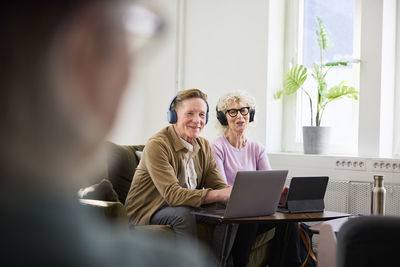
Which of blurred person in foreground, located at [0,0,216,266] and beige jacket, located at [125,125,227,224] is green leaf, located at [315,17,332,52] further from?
blurred person in foreground, located at [0,0,216,266]

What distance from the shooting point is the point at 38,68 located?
357 mm

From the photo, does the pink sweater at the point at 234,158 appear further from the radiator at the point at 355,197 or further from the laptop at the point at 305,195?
the radiator at the point at 355,197

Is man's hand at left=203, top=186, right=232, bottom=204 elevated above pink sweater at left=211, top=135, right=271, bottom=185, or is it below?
below

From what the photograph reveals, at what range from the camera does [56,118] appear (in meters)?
0.36

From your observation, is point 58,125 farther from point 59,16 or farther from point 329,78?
point 329,78

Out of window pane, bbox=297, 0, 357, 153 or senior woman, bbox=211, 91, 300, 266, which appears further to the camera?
window pane, bbox=297, 0, 357, 153

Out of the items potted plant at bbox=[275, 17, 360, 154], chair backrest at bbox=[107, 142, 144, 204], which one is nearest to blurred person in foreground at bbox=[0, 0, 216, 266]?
chair backrest at bbox=[107, 142, 144, 204]

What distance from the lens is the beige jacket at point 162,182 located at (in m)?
2.61

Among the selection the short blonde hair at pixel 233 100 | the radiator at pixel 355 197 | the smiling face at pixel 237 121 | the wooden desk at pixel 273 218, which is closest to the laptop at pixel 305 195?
the wooden desk at pixel 273 218

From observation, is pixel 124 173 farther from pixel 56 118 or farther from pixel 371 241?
pixel 56 118

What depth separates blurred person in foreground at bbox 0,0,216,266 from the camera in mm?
346

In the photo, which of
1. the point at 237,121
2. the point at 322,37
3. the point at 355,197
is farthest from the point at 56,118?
the point at 322,37

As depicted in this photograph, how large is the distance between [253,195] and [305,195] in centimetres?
45

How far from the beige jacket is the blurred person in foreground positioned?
224cm
